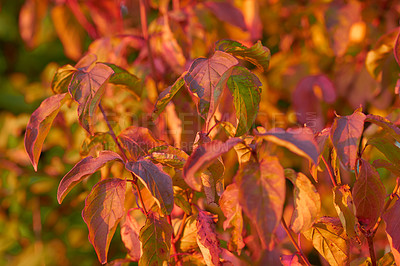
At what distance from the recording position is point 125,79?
0.81 m

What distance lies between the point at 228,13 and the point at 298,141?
913mm

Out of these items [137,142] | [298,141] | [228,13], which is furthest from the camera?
[228,13]

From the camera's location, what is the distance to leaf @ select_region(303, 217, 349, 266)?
0.66 meters

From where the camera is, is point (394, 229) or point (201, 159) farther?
point (394, 229)

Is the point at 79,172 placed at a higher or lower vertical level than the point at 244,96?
lower

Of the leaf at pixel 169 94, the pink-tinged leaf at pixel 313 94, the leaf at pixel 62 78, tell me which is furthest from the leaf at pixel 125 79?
the pink-tinged leaf at pixel 313 94

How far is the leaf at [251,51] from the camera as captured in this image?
638 millimetres

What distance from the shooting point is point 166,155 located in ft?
2.03

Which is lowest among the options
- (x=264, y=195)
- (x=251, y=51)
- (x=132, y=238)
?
(x=132, y=238)

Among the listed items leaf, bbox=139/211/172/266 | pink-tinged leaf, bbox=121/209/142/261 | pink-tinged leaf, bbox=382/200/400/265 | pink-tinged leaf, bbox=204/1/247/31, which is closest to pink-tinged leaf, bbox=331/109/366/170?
pink-tinged leaf, bbox=382/200/400/265

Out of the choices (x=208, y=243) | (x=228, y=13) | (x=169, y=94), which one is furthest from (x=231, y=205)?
(x=228, y=13)

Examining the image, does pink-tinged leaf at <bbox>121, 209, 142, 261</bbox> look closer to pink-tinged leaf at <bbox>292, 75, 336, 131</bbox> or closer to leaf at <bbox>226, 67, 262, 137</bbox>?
leaf at <bbox>226, 67, 262, 137</bbox>

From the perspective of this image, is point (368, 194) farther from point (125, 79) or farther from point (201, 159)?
point (125, 79)

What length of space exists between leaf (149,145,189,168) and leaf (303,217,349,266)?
26cm
